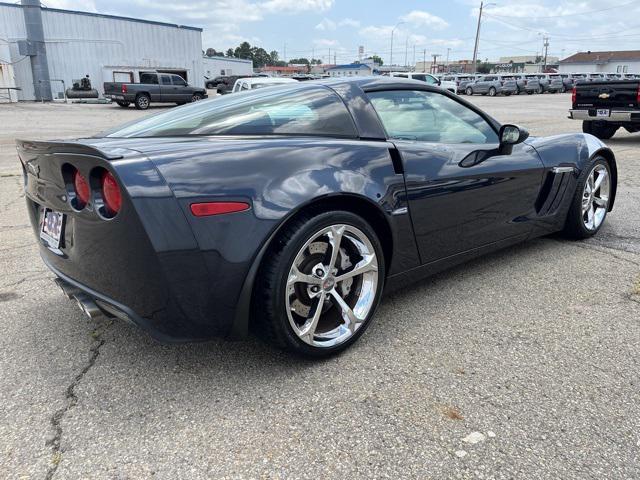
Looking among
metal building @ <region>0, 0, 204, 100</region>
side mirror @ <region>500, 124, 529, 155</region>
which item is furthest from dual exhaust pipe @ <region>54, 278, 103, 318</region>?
metal building @ <region>0, 0, 204, 100</region>

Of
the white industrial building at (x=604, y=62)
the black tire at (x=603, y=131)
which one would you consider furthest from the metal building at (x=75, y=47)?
the white industrial building at (x=604, y=62)

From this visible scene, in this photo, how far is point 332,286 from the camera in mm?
2602

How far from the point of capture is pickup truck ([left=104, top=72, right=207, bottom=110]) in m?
25.3

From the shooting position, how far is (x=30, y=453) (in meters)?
1.98

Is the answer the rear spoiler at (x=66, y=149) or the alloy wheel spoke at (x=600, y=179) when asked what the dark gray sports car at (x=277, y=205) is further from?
the alloy wheel spoke at (x=600, y=179)

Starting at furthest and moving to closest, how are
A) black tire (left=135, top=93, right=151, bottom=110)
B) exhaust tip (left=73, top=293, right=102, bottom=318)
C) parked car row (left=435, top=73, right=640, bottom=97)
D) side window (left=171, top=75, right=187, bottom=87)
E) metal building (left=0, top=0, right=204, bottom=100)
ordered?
1. parked car row (left=435, top=73, right=640, bottom=97)
2. metal building (left=0, top=0, right=204, bottom=100)
3. side window (left=171, top=75, right=187, bottom=87)
4. black tire (left=135, top=93, right=151, bottom=110)
5. exhaust tip (left=73, top=293, right=102, bottom=318)

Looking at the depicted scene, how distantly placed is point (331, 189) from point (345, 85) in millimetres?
837

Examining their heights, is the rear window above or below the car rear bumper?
above

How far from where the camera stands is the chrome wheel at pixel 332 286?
2498 mm

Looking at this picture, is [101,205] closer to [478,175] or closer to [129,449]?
[129,449]

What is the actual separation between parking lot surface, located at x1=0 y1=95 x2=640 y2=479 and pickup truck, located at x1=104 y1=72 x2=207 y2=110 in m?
24.0

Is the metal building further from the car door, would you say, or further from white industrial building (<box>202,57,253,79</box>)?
the car door

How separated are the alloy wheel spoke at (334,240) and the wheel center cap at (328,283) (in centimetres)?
6

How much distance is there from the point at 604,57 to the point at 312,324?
10584 cm
